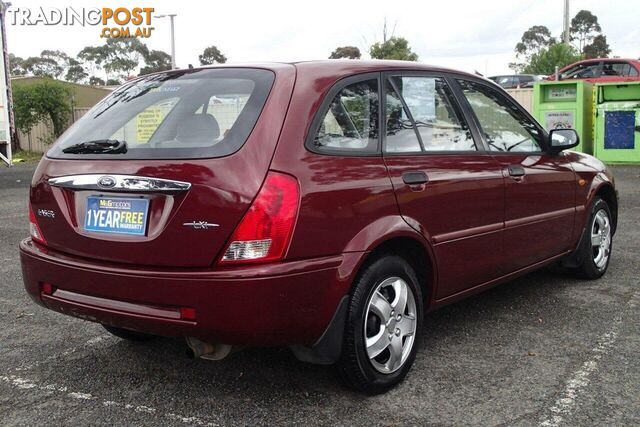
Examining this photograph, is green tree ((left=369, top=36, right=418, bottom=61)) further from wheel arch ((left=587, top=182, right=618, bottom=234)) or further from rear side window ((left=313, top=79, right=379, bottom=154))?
rear side window ((left=313, top=79, right=379, bottom=154))

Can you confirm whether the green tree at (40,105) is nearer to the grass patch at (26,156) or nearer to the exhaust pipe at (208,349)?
the grass patch at (26,156)

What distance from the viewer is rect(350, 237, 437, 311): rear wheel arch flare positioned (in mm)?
3127

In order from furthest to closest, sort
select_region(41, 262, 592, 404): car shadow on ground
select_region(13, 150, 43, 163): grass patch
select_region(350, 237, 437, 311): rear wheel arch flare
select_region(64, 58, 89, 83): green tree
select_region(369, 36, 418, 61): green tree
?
select_region(64, 58, 89, 83): green tree, select_region(369, 36, 418, 61): green tree, select_region(13, 150, 43, 163): grass patch, select_region(41, 262, 592, 404): car shadow on ground, select_region(350, 237, 437, 311): rear wheel arch flare

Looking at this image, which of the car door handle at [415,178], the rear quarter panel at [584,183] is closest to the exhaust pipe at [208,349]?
the car door handle at [415,178]

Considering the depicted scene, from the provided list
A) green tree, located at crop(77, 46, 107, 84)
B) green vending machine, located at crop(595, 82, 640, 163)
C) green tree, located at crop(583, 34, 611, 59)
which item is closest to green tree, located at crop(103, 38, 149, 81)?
green tree, located at crop(77, 46, 107, 84)

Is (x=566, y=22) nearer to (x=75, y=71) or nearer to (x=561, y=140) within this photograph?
(x=561, y=140)

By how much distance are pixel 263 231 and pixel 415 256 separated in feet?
3.43

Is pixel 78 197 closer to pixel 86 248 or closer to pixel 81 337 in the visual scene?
pixel 86 248

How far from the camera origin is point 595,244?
5211 mm

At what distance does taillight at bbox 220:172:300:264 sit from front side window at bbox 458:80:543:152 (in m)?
1.76

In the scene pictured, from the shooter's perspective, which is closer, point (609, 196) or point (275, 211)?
point (275, 211)

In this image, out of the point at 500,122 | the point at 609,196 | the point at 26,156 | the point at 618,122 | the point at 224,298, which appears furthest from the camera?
the point at 26,156

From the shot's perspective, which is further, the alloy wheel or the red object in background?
the alloy wheel

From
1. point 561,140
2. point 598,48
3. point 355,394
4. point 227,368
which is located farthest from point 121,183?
point 598,48
